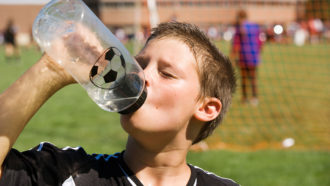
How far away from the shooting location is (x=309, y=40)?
115 ft

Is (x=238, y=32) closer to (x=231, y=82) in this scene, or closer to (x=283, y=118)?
(x=283, y=118)

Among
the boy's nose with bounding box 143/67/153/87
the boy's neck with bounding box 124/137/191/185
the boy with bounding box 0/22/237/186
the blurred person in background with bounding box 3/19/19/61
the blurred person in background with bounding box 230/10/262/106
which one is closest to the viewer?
the boy with bounding box 0/22/237/186

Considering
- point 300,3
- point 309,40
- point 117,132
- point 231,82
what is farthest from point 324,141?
point 309,40

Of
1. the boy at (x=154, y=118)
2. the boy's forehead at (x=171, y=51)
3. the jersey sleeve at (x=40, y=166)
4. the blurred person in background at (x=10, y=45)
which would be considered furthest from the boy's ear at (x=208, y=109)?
the blurred person in background at (x=10, y=45)

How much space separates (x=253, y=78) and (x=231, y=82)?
7355mm

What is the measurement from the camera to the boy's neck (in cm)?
185

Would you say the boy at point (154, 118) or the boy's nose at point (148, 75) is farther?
the boy's nose at point (148, 75)

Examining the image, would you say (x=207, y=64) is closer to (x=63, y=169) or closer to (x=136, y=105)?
(x=136, y=105)

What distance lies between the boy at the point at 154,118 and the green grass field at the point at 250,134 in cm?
238

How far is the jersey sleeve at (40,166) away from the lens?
156cm

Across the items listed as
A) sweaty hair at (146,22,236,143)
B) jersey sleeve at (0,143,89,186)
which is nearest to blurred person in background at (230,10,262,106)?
sweaty hair at (146,22,236,143)

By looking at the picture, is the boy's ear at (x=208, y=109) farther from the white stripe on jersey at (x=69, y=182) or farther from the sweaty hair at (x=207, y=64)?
the white stripe on jersey at (x=69, y=182)

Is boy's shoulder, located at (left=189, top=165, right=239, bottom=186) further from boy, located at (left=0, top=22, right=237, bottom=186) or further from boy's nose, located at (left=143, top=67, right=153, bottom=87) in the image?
boy's nose, located at (left=143, top=67, right=153, bottom=87)

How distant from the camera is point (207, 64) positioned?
1.96m
